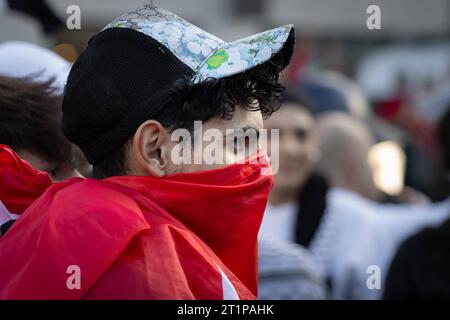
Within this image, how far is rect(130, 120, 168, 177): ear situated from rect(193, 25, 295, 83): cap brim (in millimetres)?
129

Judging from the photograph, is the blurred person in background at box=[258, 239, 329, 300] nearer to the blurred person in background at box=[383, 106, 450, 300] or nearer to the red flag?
the blurred person in background at box=[383, 106, 450, 300]

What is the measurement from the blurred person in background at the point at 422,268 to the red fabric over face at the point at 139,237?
60.1 inches

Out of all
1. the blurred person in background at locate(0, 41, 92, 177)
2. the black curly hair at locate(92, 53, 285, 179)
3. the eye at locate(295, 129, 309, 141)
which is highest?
the blurred person in background at locate(0, 41, 92, 177)

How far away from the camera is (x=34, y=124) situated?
201 cm

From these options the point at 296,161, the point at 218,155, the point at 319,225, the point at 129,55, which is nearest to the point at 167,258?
the point at 218,155

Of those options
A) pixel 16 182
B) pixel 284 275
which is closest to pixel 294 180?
pixel 284 275

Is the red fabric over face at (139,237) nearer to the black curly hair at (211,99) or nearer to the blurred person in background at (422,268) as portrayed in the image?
the black curly hair at (211,99)

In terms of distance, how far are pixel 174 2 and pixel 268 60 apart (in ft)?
35.2

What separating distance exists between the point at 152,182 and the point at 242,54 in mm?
309

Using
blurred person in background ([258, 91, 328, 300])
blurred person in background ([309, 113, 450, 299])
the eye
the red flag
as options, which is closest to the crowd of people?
the red flag

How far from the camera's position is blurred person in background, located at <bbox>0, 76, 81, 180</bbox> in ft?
6.50

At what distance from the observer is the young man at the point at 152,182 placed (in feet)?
4.84

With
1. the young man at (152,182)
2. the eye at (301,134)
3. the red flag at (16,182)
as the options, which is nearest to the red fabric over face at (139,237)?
the young man at (152,182)
